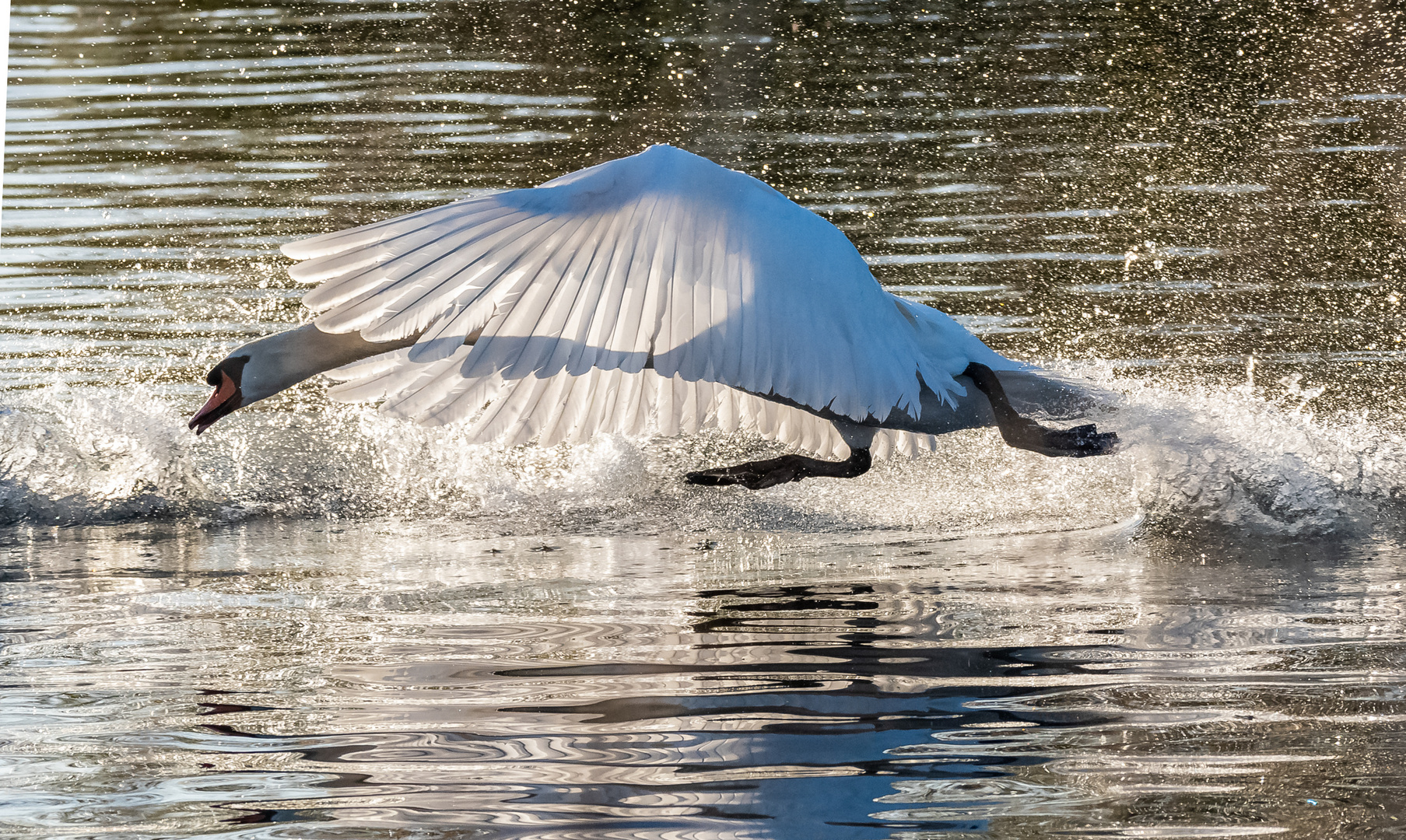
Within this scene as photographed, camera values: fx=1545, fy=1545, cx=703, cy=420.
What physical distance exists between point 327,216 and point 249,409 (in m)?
3.81

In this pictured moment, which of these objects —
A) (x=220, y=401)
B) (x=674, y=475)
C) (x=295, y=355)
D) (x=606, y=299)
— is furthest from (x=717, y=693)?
(x=674, y=475)

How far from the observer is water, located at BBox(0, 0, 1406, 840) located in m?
3.65

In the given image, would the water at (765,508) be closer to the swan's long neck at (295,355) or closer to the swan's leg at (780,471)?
the swan's leg at (780,471)

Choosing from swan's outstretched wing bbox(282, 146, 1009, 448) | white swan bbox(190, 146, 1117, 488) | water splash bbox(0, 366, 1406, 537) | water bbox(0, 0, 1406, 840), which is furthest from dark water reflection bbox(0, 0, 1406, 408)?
swan's outstretched wing bbox(282, 146, 1009, 448)

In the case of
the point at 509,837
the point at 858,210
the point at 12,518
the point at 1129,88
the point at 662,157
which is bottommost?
the point at 509,837

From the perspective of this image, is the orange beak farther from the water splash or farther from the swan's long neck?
the water splash

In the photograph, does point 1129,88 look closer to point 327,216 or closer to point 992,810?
point 327,216

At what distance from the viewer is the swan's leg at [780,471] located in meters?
6.35

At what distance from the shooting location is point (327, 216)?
41.5ft

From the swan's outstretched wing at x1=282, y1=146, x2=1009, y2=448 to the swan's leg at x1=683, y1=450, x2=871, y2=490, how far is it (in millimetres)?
1314

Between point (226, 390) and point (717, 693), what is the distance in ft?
7.72

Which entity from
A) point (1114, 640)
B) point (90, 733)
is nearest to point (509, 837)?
point (90, 733)

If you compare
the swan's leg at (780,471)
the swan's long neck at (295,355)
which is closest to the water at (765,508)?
the swan's leg at (780,471)

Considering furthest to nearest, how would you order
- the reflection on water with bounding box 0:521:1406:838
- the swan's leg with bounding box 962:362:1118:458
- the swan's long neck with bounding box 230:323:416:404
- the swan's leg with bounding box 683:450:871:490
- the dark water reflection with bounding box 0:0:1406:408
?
1. the dark water reflection with bounding box 0:0:1406:408
2. the swan's leg with bounding box 683:450:871:490
3. the swan's leg with bounding box 962:362:1118:458
4. the swan's long neck with bounding box 230:323:416:404
5. the reflection on water with bounding box 0:521:1406:838
